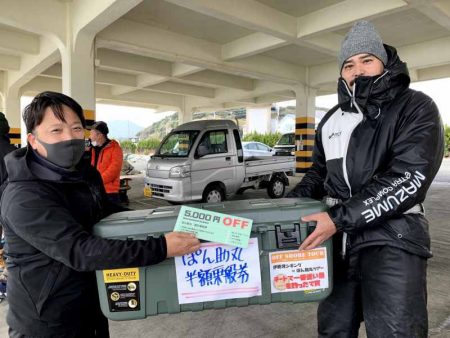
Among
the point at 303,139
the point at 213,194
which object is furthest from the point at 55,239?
the point at 303,139

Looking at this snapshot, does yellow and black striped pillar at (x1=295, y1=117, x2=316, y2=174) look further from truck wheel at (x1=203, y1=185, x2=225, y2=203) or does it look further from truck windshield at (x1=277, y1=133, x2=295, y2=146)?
truck wheel at (x1=203, y1=185, x2=225, y2=203)

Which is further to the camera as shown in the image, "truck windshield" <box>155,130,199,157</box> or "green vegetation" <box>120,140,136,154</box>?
"green vegetation" <box>120,140,136,154</box>

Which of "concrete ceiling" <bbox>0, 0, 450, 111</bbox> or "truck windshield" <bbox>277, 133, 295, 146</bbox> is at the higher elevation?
"concrete ceiling" <bbox>0, 0, 450, 111</bbox>

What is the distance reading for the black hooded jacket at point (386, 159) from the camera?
1.30 meters

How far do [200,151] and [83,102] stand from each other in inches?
101

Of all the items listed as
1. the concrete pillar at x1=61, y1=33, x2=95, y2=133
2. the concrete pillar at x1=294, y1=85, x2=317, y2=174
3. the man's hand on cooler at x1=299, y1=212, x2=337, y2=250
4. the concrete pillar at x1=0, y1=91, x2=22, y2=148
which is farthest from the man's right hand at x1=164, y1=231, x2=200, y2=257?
the concrete pillar at x1=0, y1=91, x2=22, y2=148

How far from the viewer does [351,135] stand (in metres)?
1.49

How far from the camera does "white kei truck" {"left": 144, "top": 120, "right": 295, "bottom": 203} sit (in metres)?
6.92

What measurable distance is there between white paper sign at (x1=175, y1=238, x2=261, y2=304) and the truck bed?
21.7 ft

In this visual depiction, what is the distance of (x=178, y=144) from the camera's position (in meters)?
7.57

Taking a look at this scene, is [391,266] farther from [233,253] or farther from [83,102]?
[83,102]

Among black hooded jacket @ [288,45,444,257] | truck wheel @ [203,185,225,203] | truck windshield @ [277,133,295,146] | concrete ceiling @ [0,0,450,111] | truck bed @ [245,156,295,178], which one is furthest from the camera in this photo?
truck windshield @ [277,133,295,146]

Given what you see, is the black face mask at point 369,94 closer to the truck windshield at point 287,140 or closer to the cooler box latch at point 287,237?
the cooler box latch at point 287,237

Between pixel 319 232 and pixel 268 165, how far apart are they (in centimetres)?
719
